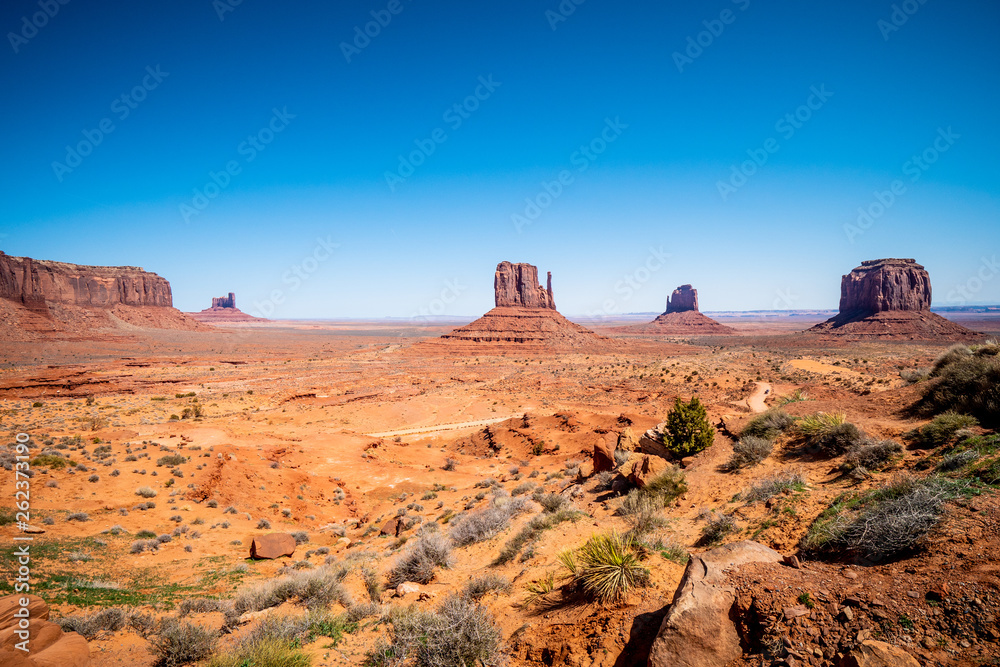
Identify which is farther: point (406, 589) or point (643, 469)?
point (643, 469)

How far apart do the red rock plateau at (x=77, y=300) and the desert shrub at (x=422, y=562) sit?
9959 cm

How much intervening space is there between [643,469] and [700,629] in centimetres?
630

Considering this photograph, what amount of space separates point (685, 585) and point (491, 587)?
3476 millimetres

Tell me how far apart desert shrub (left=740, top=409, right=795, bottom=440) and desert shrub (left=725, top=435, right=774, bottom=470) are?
1.41 ft

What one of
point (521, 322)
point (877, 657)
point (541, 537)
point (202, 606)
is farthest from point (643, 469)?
point (521, 322)

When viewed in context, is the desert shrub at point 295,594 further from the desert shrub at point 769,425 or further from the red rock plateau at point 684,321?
the red rock plateau at point 684,321

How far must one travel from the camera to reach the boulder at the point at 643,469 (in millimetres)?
9641

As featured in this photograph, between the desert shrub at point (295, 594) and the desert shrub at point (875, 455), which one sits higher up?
the desert shrub at point (875, 455)

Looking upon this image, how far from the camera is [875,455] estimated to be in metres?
7.30

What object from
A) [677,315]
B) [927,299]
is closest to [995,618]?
[927,299]

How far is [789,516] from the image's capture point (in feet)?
21.8

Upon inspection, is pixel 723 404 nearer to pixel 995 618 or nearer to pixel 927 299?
pixel 995 618

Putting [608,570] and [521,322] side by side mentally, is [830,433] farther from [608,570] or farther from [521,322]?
[521,322]

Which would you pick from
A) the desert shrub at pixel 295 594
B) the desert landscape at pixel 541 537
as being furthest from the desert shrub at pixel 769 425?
the desert shrub at pixel 295 594
